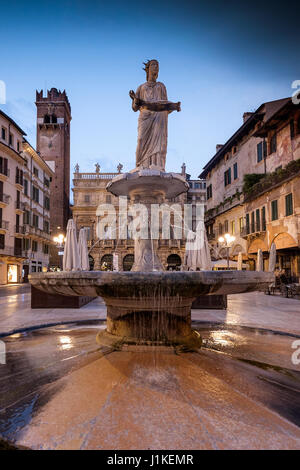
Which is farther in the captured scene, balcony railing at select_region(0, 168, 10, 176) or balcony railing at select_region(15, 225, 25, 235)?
balcony railing at select_region(15, 225, 25, 235)

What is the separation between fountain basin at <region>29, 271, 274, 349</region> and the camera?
3.49 meters

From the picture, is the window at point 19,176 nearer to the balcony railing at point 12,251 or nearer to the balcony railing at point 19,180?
the balcony railing at point 19,180

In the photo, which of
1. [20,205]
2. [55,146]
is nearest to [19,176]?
[20,205]

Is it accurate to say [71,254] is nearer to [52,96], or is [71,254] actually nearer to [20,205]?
[20,205]

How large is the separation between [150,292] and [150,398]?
47.5 inches

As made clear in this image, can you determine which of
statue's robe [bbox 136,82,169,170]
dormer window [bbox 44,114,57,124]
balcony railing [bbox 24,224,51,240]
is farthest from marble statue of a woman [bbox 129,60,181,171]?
dormer window [bbox 44,114,57,124]

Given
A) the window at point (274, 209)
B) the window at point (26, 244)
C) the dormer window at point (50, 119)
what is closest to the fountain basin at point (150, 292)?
the window at point (274, 209)

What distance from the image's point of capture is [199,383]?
290cm

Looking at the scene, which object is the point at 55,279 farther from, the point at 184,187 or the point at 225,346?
the point at 184,187

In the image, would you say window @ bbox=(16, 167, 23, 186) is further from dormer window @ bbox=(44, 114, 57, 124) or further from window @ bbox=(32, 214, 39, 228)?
dormer window @ bbox=(44, 114, 57, 124)

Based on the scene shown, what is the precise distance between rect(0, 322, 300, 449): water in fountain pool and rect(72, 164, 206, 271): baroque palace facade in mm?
38551

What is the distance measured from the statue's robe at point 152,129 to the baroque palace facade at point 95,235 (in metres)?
34.4

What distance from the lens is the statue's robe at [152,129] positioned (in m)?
8.08

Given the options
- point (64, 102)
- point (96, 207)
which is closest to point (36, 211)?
point (96, 207)
